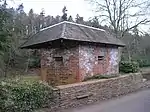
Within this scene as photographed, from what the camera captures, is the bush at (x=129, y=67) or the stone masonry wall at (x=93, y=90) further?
the bush at (x=129, y=67)

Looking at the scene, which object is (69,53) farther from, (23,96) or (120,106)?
(23,96)

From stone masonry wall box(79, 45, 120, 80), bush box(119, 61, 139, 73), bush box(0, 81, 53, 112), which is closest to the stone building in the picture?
stone masonry wall box(79, 45, 120, 80)

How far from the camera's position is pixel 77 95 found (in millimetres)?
10172

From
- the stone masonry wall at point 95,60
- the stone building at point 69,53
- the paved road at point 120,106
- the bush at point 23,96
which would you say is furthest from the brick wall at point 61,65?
the bush at point 23,96

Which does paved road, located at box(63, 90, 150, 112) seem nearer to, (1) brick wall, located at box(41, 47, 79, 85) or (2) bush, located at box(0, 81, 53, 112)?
(2) bush, located at box(0, 81, 53, 112)

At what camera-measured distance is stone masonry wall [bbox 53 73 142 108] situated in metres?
9.62

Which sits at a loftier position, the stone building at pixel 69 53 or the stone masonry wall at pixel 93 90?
the stone building at pixel 69 53

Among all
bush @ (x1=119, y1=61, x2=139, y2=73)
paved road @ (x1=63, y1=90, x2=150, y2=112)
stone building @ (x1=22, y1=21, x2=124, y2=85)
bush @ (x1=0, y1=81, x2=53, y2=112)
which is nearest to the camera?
bush @ (x1=0, y1=81, x2=53, y2=112)

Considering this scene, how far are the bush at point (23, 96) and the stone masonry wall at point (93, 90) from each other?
785 millimetres

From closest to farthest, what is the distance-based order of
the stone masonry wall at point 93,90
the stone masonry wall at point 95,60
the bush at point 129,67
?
the stone masonry wall at point 93,90
the stone masonry wall at point 95,60
the bush at point 129,67

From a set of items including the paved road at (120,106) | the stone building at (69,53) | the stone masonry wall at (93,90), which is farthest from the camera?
the stone building at (69,53)

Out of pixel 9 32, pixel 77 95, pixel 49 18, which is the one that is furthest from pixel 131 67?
pixel 49 18

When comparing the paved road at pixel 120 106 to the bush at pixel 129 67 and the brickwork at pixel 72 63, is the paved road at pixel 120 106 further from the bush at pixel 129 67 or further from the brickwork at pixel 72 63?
the bush at pixel 129 67

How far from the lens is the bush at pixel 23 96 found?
7613mm
